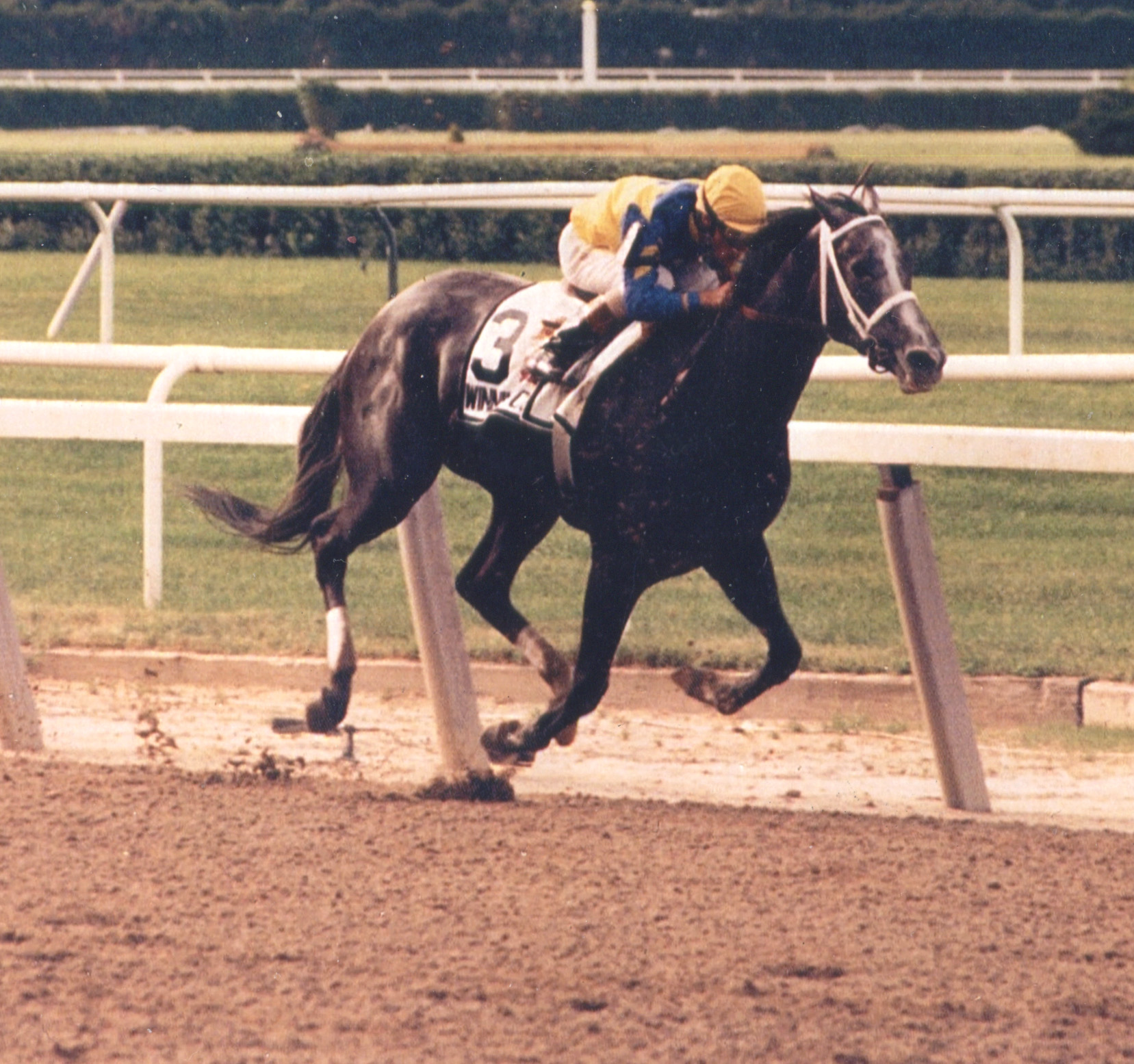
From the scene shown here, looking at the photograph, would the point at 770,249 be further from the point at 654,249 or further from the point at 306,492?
the point at 306,492

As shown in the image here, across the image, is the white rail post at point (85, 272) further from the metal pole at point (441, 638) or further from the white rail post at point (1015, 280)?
the metal pole at point (441, 638)

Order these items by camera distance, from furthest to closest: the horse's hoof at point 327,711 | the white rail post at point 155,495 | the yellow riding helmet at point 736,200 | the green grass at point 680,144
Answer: the green grass at point 680,144
the white rail post at point 155,495
the horse's hoof at point 327,711
the yellow riding helmet at point 736,200

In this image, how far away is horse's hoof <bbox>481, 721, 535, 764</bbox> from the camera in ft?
14.5

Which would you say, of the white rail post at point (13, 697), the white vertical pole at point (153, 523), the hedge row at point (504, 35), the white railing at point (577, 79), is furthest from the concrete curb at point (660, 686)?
the hedge row at point (504, 35)

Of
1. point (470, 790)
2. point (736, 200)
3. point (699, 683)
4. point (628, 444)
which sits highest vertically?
point (736, 200)

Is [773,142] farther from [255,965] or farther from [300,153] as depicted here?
[255,965]

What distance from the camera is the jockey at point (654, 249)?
161 inches

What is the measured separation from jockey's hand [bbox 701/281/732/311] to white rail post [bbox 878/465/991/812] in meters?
0.56

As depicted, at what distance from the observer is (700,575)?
7.39 metres

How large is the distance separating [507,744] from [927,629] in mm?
873

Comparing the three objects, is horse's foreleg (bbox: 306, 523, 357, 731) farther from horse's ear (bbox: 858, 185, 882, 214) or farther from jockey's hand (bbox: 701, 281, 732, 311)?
horse's ear (bbox: 858, 185, 882, 214)

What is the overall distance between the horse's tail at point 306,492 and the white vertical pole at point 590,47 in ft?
98.8

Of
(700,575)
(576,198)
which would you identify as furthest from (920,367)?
(576,198)

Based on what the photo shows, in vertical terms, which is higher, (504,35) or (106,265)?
(106,265)
